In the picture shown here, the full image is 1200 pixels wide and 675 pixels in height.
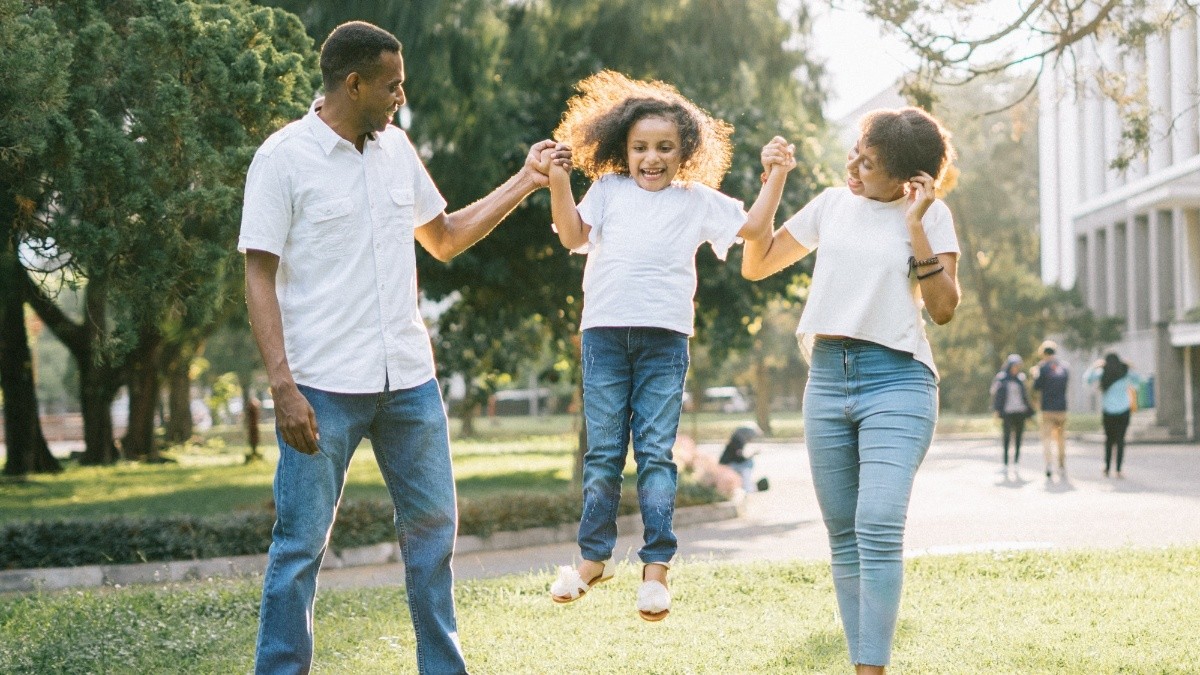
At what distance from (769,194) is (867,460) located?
1.06 meters

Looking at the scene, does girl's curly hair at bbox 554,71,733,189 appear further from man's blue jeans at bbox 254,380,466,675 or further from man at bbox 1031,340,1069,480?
man at bbox 1031,340,1069,480

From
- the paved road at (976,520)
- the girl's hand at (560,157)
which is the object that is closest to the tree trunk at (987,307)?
the paved road at (976,520)

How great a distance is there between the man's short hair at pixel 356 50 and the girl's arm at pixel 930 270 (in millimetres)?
1836

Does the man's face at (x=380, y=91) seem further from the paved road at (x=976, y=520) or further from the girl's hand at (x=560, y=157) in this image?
the paved road at (x=976, y=520)

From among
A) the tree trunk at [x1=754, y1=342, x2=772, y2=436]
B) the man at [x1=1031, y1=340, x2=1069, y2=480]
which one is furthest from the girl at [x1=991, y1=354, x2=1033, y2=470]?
the tree trunk at [x1=754, y1=342, x2=772, y2=436]

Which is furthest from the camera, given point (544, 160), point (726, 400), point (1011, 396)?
point (726, 400)

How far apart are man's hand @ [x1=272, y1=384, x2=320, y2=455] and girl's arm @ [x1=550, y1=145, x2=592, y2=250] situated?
119cm

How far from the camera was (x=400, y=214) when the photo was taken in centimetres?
Result: 433

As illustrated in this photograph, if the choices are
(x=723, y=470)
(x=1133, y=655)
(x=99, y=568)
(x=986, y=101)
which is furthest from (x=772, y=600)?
(x=986, y=101)

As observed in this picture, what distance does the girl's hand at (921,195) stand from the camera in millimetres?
4508

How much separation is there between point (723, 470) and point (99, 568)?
8.29m

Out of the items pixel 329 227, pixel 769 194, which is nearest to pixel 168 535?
pixel 329 227

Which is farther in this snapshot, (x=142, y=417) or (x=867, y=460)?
(x=142, y=417)

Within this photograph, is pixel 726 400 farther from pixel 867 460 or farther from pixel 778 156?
pixel 867 460
